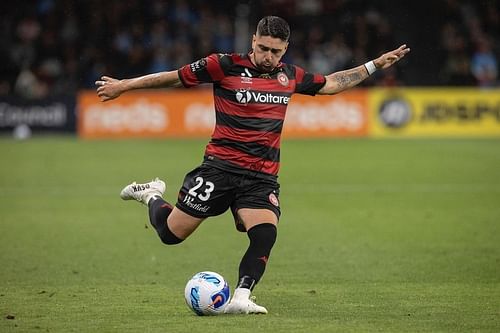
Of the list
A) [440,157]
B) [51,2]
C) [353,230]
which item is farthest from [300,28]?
[353,230]

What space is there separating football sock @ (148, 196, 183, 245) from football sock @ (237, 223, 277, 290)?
798mm

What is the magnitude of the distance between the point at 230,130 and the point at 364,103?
19.2 metres

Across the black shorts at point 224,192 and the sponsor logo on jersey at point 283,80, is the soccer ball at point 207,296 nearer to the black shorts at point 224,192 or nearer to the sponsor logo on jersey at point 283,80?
the black shorts at point 224,192

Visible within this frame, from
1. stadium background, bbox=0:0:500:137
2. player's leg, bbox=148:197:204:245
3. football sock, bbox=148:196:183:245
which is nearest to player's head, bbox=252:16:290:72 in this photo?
player's leg, bbox=148:197:204:245

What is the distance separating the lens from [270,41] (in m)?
7.35

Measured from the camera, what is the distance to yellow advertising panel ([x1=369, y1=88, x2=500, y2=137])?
26641mm

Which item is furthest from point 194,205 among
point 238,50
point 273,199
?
point 238,50

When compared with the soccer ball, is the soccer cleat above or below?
above

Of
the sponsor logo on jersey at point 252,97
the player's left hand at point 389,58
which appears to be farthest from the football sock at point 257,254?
the player's left hand at point 389,58

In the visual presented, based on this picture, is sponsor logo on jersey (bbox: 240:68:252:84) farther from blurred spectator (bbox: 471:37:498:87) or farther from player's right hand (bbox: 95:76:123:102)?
blurred spectator (bbox: 471:37:498:87)

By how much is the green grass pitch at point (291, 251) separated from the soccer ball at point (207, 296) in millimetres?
119

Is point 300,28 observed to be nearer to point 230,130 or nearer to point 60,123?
point 60,123

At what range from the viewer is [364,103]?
26.5m

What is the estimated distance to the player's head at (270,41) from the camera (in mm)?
7332
